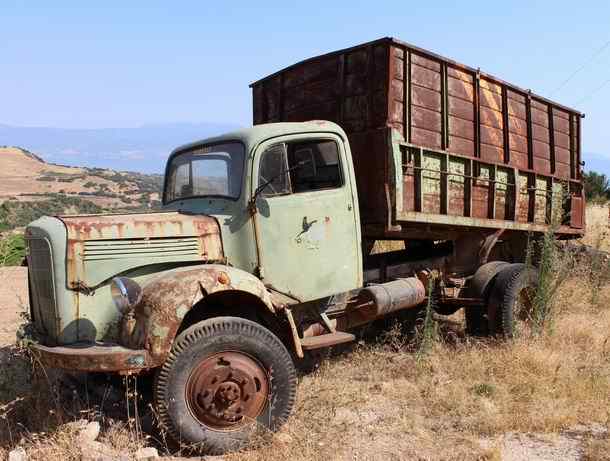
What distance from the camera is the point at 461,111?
6.13 m

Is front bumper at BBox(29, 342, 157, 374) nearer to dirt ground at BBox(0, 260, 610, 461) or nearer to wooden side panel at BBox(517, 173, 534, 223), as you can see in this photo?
dirt ground at BBox(0, 260, 610, 461)

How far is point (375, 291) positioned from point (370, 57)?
220 centimetres

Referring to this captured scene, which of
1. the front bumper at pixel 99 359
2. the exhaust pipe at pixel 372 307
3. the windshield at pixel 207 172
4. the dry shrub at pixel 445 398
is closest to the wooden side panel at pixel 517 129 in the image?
the dry shrub at pixel 445 398

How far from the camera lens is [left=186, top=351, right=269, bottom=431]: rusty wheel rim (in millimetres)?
3725

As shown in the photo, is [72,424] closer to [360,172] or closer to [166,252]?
[166,252]

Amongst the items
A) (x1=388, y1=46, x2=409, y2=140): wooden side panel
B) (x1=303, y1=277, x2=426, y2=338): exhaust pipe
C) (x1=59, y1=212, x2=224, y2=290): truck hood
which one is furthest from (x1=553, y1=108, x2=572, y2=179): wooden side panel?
(x1=59, y1=212, x2=224, y2=290): truck hood

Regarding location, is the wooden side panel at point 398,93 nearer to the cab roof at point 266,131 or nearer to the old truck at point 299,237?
the old truck at point 299,237

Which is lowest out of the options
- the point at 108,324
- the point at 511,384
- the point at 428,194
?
the point at 511,384

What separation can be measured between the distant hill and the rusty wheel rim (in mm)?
25209

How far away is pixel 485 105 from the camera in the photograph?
255 inches

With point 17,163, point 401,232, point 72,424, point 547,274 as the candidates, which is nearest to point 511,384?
point 547,274

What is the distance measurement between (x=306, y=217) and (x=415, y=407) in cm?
176

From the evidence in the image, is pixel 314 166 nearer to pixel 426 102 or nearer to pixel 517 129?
pixel 426 102

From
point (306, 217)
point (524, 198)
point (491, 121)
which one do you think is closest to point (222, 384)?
point (306, 217)
